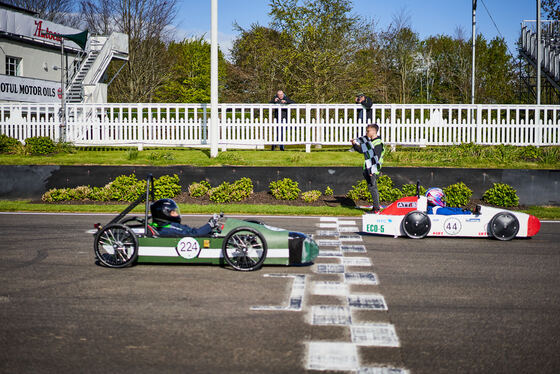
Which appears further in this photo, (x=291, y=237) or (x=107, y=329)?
(x=291, y=237)

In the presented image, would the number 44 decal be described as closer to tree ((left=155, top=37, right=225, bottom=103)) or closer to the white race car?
the white race car

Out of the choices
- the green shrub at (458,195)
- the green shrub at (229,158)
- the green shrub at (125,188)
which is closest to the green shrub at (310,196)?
the green shrub at (229,158)

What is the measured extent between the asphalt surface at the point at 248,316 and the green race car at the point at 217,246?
156 millimetres

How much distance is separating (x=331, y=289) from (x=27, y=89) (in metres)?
31.6

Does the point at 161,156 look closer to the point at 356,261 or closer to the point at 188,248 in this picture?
the point at 188,248

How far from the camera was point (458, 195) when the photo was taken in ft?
49.6

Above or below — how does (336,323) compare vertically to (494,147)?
below

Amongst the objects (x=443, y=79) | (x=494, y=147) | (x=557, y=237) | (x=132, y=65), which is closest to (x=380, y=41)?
(x=443, y=79)

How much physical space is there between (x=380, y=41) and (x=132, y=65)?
779 inches

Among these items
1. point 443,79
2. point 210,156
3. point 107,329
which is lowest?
point 107,329

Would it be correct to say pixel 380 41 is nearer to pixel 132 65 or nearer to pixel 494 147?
pixel 132 65

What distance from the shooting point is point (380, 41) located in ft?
163

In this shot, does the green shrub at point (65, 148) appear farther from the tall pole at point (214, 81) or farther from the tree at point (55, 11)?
the tree at point (55, 11)

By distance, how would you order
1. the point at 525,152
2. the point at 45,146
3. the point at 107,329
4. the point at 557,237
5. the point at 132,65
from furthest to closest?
1. the point at 132,65
2. the point at 45,146
3. the point at 525,152
4. the point at 557,237
5. the point at 107,329
